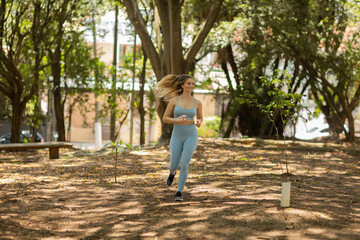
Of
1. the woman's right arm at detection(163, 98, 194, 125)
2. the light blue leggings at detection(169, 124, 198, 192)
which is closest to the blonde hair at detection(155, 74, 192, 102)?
the woman's right arm at detection(163, 98, 194, 125)

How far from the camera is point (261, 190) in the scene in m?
8.21

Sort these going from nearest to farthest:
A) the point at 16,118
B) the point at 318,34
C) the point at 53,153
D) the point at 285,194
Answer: the point at 285,194, the point at 53,153, the point at 318,34, the point at 16,118

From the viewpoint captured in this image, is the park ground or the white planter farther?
the white planter

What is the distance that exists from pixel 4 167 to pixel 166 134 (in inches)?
213

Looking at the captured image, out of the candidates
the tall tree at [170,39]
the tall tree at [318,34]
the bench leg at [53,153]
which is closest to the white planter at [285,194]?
the tall tree at [170,39]

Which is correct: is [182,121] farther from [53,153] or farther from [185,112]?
[53,153]

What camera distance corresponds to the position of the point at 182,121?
24.2 feet

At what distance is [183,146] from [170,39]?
7.53 m

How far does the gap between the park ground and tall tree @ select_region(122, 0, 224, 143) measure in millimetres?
3251

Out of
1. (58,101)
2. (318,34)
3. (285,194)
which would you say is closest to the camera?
(285,194)

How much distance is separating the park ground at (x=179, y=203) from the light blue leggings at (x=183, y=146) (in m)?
0.42

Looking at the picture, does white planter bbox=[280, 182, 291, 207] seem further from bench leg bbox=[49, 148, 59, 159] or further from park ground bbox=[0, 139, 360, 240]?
bench leg bbox=[49, 148, 59, 159]

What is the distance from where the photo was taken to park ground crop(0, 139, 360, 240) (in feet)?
19.4

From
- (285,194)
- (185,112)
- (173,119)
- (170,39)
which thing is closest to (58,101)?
→ (170,39)
